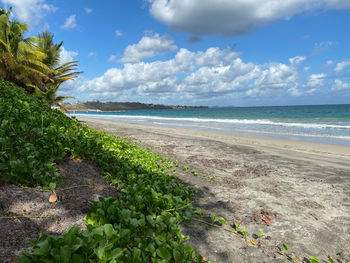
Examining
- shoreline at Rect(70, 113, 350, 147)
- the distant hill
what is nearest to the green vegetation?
shoreline at Rect(70, 113, 350, 147)

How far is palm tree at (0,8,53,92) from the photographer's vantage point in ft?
51.1

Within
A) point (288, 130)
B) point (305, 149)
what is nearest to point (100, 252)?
point (305, 149)

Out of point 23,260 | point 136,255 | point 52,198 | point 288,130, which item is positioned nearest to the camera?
point 23,260

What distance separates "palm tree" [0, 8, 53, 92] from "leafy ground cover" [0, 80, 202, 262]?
14079mm

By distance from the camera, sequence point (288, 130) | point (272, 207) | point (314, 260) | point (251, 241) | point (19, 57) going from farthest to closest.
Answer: point (288, 130) < point (19, 57) < point (272, 207) < point (251, 241) < point (314, 260)

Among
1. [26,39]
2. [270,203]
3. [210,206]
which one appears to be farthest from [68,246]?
[26,39]

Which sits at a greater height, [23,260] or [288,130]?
[23,260]

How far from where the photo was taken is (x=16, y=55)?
16.3 metres

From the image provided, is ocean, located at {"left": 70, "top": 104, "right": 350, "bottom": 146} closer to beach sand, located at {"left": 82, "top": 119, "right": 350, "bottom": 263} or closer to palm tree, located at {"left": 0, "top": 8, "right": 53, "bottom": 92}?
beach sand, located at {"left": 82, "top": 119, "right": 350, "bottom": 263}

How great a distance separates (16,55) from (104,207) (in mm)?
18755

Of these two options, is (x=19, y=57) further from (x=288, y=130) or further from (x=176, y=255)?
(x=288, y=130)

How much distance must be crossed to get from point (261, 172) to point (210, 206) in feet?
9.64

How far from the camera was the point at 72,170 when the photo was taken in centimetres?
374

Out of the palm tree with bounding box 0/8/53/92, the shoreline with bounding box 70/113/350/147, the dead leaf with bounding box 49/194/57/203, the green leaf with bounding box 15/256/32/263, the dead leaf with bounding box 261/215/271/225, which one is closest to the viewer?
the green leaf with bounding box 15/256/32/263
